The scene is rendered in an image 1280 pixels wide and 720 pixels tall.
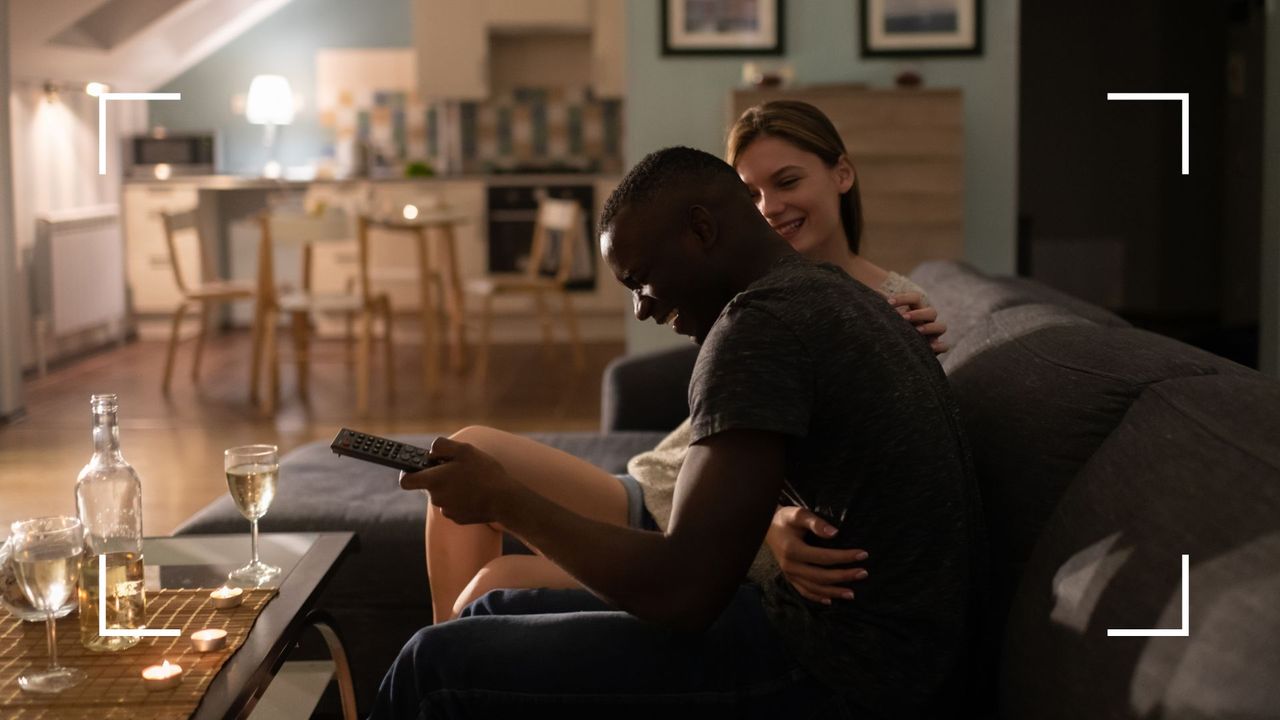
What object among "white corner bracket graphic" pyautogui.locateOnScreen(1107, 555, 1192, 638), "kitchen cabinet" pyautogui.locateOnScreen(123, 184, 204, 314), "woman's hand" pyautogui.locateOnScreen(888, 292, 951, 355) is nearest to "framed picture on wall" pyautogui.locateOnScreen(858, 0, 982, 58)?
"woman's hand" pyautogui.locateOnScreen(888, 292, 951, 355)

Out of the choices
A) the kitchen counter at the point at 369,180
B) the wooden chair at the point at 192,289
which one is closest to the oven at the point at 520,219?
the kitchen counter at the point at 369,180

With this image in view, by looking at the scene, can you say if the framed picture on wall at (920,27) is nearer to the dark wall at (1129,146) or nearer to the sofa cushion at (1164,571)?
the dark wall at (1129,146)

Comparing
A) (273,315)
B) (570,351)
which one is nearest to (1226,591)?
(273,315)

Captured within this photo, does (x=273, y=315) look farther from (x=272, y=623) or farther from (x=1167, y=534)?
(x=1167, y=534)

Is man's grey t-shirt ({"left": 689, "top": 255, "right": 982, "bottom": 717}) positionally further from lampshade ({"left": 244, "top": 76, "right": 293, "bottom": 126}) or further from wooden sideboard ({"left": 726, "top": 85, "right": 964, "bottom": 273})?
lampshade ({"left": 244, "top": 76, "right": 293, "bottom": 126})

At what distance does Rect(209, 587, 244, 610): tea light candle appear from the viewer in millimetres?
1677

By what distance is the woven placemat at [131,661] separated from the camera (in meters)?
1.32

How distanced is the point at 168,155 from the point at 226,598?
24.1ft

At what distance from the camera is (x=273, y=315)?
6199 mm

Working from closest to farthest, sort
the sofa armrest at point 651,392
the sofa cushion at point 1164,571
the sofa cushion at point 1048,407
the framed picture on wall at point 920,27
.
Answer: the sofa cushion at point 1164,571, the sofa cushion at point 1048,407, the sofa armrest at point 651,392, the framed picture on wall at point 920,27

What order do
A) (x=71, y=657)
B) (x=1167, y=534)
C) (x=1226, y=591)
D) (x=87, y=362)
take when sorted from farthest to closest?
(x=87, y=362), (x=71, y=657), (x=1167, y=534), (x=1226, y=591)

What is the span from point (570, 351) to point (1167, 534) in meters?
6.58

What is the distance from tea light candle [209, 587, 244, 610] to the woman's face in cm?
101

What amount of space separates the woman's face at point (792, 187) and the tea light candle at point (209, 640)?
1.09 meters
